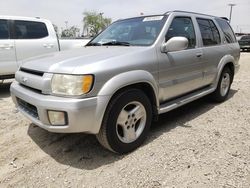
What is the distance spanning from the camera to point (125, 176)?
9.27 ft

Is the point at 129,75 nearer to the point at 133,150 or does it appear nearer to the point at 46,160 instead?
the point at 133,150

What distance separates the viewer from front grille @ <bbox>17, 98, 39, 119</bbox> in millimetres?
3093

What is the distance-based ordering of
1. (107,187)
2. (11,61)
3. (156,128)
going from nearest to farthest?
(107,187)
(156,128)
(11,61)

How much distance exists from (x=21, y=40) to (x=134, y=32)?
3714mm

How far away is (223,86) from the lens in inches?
219

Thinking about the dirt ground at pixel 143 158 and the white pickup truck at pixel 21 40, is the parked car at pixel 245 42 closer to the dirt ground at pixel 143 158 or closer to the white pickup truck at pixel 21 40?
the white pickup truck at pixel 21 40

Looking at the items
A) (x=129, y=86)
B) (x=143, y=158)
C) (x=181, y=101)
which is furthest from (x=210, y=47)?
(x=143, y=158)

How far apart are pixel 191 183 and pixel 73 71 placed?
63.7 inches

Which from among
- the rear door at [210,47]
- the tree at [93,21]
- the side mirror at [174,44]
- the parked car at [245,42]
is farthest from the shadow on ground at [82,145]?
the tree at [93,21]

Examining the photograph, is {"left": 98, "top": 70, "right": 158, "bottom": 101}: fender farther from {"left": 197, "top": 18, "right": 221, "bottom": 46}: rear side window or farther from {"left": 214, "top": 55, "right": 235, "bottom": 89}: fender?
{"left": 214, "top": 55, "right": 235, "bottom": 89}: fender

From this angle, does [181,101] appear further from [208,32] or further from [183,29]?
[208,32]

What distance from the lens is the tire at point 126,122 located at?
2.99 meters

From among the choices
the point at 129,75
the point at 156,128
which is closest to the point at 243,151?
the point at 156,128

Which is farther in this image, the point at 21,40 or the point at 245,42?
the point at 245,42
